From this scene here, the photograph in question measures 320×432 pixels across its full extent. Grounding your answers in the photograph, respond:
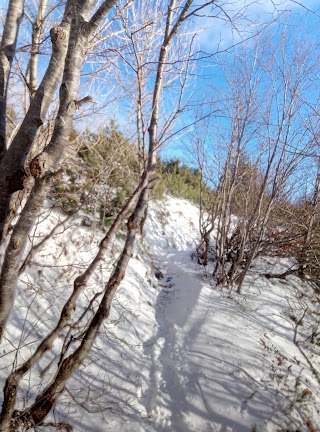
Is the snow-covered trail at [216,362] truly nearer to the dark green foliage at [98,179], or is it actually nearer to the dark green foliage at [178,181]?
the dark green foliage at [98,179]

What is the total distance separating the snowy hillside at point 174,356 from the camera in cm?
229

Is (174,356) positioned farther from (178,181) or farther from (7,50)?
(178,181)

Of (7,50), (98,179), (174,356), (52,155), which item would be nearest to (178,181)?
(98,179)

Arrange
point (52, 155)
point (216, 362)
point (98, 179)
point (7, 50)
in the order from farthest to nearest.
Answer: point (98, 179) → point (216, 362) → point (7, 50) → point (52, 155)

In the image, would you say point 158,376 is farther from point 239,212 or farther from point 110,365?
point 239,212

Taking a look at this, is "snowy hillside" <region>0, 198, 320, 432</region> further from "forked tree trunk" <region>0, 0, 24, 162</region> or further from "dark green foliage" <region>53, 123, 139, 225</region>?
"forked tree trunk" <region>0, 0, 24, 162</region>

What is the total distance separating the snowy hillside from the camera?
229cm

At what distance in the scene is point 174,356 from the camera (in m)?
3.09

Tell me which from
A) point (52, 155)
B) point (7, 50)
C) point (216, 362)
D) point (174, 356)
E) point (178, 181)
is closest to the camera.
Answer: point (52, 155)

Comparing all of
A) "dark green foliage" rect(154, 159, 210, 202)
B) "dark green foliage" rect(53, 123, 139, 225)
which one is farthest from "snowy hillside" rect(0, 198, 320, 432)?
"dark green foliage" rect(154, 159, 210, 202)

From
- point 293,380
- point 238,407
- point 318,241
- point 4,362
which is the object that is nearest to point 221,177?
point 318,241

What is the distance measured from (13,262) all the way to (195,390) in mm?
2418

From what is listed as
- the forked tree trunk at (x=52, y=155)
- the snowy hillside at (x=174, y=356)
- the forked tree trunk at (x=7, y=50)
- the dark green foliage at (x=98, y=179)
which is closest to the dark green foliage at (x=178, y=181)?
the dark green foliage at (x=98, y=179)

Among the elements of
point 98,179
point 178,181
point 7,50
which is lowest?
point 98,179
